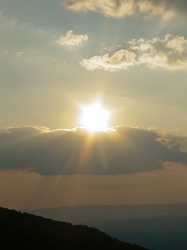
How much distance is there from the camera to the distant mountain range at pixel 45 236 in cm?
7550

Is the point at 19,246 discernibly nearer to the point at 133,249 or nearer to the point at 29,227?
the point at 29,227

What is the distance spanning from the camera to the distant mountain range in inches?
2972

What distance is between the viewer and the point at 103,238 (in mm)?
91062

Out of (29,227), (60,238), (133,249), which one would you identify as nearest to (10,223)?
(29,227)

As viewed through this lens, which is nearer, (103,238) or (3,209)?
(103,238)

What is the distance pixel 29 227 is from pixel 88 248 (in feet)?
43.7

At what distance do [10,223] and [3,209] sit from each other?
14753 mm

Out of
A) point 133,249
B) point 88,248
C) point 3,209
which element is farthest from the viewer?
point 3,209

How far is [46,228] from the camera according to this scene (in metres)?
89.1

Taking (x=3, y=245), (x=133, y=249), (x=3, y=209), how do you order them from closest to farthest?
1. (x=3, y=245)
2. (x=133, y=249)
3. (x=3, y=209)

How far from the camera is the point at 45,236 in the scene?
82.1 metres

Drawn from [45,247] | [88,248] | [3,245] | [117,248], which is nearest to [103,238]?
[117,248]

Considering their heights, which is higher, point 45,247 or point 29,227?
point 29,227

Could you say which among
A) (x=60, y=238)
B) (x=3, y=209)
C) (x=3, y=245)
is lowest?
(x=3, y=245)
